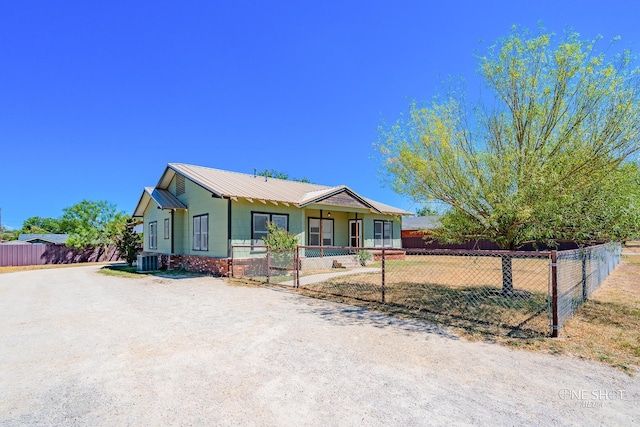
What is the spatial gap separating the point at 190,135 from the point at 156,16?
1975cm

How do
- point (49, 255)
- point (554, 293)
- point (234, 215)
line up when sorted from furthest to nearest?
point (49, 255) < point (234, 215) < point (554, 293)

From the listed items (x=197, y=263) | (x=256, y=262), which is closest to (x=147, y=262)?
(x=197, y=263)

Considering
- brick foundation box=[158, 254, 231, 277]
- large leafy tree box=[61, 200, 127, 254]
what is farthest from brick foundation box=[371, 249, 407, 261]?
large leafy tree box=[61, 200, 127, 254]

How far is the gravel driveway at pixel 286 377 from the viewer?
2.82 meters

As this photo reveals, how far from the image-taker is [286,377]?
11.8 ft

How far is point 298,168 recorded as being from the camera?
5403 centimetres

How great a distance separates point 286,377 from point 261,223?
35.9ft

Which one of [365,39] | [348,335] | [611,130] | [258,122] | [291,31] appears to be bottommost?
[348,335]

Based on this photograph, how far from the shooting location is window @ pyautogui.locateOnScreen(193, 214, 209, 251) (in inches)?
576

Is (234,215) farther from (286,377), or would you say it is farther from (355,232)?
(286,377)

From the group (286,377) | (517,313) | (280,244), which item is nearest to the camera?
(286,377)

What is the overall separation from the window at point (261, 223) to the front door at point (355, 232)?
4811 mm

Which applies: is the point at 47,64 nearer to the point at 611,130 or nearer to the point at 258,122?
the point at 258,122

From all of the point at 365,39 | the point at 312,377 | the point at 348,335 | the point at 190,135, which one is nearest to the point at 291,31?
the point at 365,39
